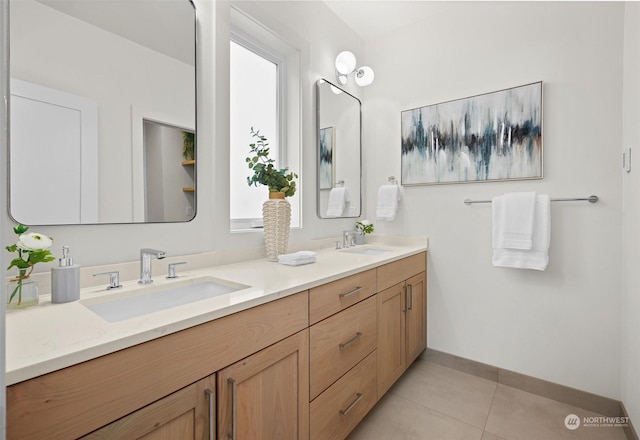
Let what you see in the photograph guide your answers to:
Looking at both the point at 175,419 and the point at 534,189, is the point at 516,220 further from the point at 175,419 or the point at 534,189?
the point at 175,419

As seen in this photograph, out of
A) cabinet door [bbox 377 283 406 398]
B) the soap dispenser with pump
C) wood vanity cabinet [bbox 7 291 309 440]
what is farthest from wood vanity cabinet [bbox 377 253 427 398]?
the soap dispenser with pump

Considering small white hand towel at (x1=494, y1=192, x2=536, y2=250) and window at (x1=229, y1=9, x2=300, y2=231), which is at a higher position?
window at (x1=229, y1=9, x2=300, y2=231)

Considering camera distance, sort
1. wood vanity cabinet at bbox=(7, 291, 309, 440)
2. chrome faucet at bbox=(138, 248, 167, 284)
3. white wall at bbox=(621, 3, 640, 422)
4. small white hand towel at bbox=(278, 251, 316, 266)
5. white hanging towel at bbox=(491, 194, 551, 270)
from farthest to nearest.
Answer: white hanging towel at bbox=(491, 194, 551, 270) < small white hand towel at bbox=(278, 251, 316, 266) < white wall at bbox=(621, 3, 640, 422) < chrome faucet at bbox=(138, 248, 167, 284) < wood vanity cabinet at bbox=(7, 291, 309, 440)

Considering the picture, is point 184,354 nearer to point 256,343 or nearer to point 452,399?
point 256,343

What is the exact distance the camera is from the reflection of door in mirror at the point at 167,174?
1.28 m

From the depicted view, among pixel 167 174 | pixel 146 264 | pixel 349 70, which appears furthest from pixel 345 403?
pixel 349 70

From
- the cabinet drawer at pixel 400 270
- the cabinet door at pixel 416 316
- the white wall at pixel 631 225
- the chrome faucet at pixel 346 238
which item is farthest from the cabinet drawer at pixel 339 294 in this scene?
the white wall at pixel 631 225

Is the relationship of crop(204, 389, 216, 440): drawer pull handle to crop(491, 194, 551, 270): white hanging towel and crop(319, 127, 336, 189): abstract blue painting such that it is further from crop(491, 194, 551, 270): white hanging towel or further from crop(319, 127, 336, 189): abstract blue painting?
crop(491, 194, 551, 270): white hanging towel

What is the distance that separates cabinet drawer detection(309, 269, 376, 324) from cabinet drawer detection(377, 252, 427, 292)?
4.0 inches

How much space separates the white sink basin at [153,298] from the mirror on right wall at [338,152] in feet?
3.45

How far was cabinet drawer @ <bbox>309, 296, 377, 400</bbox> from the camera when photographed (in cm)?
121

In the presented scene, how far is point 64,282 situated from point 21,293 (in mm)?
94

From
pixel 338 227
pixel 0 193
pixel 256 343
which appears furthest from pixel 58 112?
pixel 338 227

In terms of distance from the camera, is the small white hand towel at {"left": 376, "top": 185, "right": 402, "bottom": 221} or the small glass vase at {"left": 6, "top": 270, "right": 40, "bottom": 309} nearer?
the small glass vase at {"left": 6, "top": 270, "right": 40, "bottom": 309}
